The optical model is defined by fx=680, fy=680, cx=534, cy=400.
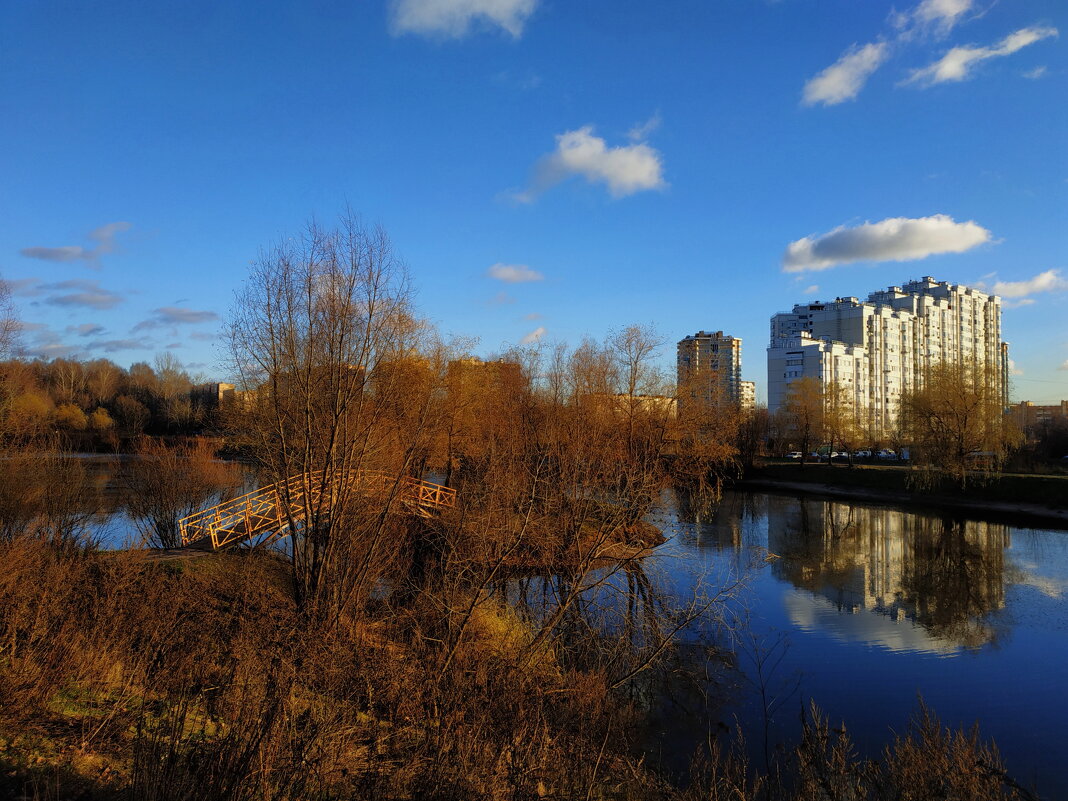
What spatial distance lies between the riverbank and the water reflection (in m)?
2.52

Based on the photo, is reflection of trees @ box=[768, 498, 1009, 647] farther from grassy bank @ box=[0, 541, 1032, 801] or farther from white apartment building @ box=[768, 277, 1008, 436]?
white apartment building @ box=[768, 277, 1008, 436]

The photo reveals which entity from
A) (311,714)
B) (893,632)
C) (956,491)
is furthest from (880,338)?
(311,714)

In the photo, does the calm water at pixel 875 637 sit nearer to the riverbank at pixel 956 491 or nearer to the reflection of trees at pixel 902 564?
the reflection of trees at pixel 902 564

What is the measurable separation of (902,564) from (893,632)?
8.10 metres

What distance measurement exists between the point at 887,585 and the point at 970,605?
2.09 metres

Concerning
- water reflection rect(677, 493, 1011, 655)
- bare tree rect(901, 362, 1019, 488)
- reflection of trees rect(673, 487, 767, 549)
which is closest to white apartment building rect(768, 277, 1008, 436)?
bare tree rect(901, 362, 1019, 488)

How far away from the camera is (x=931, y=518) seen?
31109 mm

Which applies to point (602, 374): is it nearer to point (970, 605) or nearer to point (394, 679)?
point (970, 605)

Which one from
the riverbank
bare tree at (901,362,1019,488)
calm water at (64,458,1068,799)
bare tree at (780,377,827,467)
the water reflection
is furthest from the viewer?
bare tree at (780,377,827,467)

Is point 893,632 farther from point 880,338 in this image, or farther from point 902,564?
point 880,338

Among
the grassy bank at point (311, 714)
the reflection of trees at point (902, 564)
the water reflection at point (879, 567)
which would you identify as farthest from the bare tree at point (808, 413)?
the grassy bank at point (311, 714)

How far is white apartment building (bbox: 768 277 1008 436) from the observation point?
87.9 m

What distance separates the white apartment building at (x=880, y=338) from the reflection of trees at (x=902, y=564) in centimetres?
5537

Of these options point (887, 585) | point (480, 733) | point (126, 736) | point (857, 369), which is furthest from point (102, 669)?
point (857, 369)
